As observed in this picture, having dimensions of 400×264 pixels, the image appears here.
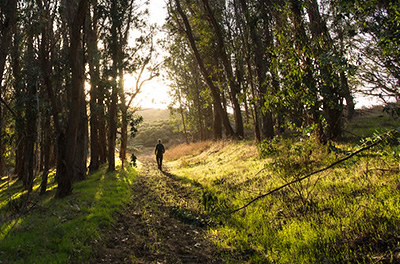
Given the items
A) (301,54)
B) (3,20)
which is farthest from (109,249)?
(3,20)

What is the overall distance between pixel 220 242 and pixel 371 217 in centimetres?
288

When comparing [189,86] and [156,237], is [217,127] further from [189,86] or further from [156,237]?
[156,237]

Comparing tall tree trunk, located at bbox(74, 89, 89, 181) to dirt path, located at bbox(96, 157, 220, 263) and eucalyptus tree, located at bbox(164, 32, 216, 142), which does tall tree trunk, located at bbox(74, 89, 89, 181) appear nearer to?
dirt path, located at bbox(96, 157, 220, 263)

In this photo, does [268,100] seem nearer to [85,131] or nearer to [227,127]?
[85,131]

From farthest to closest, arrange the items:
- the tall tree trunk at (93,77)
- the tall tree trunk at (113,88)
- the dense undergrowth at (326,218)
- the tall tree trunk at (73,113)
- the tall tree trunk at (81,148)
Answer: the tall tree trunk at (113,88)
the tall tree trunk at (93,77)
the tall tree trunk at (81,148)
the tall tree trunk at (73,113)
the dense undergrowth at (326,218)

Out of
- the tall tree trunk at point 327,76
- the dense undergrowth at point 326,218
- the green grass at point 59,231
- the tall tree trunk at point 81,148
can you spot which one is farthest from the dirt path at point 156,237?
the tall tree trunk at point 81,148

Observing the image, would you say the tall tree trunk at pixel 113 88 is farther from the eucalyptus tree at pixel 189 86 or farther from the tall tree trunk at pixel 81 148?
the eucalyptus tree at pixel 189 86

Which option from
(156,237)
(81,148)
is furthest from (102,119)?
(156,237)

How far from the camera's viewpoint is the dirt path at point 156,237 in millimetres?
5305

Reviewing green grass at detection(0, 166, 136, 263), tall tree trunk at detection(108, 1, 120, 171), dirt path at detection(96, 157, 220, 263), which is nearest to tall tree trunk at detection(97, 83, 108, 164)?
tall tree trunk at detection(108, 1, 120, 171)

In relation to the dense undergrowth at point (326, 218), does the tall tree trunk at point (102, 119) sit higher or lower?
higher

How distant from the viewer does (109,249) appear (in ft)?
18.7

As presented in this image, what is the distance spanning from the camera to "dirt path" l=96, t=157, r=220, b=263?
5305 mm

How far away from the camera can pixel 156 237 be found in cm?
636
